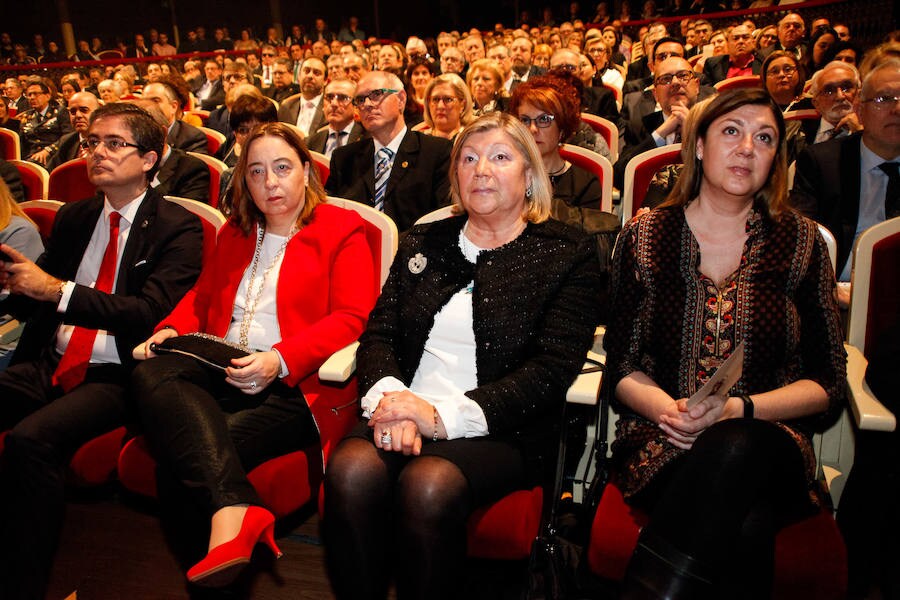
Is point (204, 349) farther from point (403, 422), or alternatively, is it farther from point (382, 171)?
point (382, 171)

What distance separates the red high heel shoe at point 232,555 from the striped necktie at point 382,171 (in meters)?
1.78

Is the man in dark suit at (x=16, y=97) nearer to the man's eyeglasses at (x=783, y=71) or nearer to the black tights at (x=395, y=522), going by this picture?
the man's eyeglasses at (x=783, y=71)

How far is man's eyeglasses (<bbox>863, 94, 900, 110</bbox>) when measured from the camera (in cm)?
209

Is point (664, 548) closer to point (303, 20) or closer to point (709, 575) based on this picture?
point (709, 575)

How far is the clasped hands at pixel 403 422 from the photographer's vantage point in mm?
1413

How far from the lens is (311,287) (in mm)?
1871

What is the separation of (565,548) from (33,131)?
667cm

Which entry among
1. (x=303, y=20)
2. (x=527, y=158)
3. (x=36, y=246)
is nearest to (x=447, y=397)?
(x=527, y=158)

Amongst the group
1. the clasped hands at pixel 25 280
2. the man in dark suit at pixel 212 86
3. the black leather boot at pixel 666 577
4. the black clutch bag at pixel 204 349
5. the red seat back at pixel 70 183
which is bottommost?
the black leather boot at pixel 666 577

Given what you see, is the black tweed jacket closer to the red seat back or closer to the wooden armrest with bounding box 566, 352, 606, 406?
the wooden armrest with bounding box 566, 352, 606, 406

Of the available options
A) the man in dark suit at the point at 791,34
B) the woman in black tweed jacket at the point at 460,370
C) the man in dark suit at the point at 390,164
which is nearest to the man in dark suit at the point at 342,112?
the man in dark suit at the point at 390,164

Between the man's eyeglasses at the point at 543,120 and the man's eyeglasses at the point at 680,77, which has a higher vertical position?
the man's eyeglasses at the point at 680,77

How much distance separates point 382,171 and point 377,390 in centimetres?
171

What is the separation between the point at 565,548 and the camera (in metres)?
1.42
